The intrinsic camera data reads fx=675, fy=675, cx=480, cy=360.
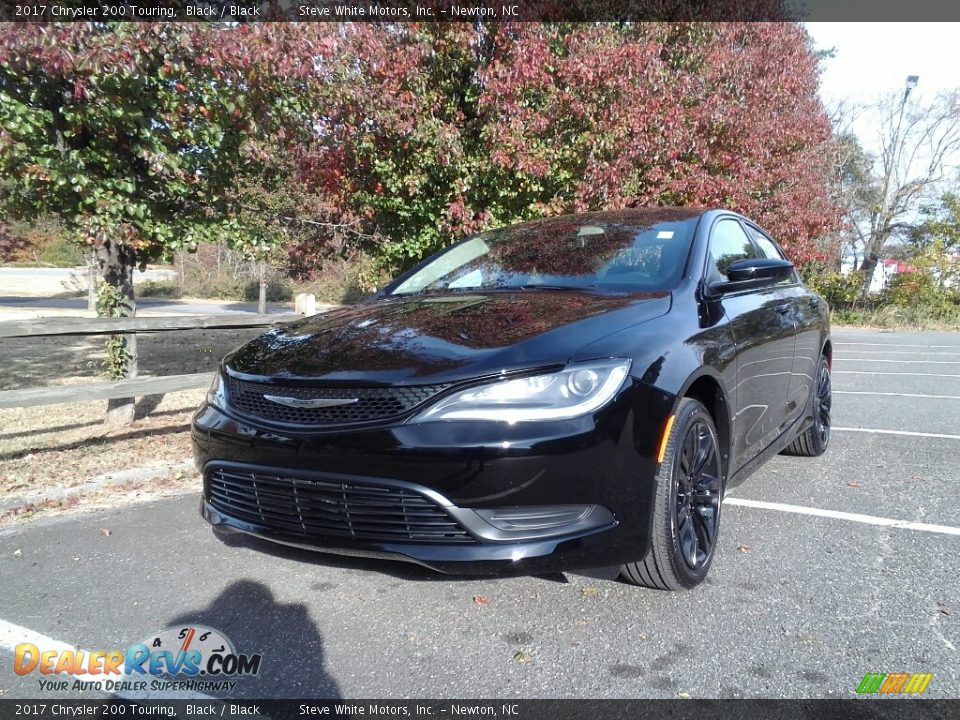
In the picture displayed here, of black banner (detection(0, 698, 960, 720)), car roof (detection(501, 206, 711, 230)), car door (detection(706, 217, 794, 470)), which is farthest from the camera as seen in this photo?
car roof (detection(501, 206, 711, 230))

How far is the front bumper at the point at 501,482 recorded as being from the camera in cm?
211

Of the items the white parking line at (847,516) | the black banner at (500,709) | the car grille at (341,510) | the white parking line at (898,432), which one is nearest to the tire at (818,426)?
the white parking line at (847,516)

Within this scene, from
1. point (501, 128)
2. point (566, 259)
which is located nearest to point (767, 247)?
point (566, 259)

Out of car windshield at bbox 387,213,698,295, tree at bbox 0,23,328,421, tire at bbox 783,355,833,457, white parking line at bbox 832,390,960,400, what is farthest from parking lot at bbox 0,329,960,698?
white parking line at bbox 832,390,960,400

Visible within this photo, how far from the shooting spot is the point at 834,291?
2691 centimetres

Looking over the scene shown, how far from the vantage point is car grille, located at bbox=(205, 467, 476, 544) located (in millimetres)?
2152

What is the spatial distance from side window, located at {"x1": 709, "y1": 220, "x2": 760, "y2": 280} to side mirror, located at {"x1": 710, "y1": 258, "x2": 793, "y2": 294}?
114 millimetres

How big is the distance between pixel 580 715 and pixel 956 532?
243cm

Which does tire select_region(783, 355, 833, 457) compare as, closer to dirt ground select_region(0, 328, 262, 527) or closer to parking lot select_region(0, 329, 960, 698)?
parking lot select_region(0, 329, 960, 698)

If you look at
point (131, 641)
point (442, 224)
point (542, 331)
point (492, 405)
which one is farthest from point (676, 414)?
point (442, 224)

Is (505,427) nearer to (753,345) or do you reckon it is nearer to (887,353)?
(753,345)

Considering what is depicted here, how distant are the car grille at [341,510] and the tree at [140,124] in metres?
3.63

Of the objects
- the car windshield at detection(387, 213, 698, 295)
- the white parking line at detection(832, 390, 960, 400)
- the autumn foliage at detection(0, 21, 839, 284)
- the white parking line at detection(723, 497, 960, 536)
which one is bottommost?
the white parking line at detection(832, 390, 960, 400)

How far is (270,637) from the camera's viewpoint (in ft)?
8.12
